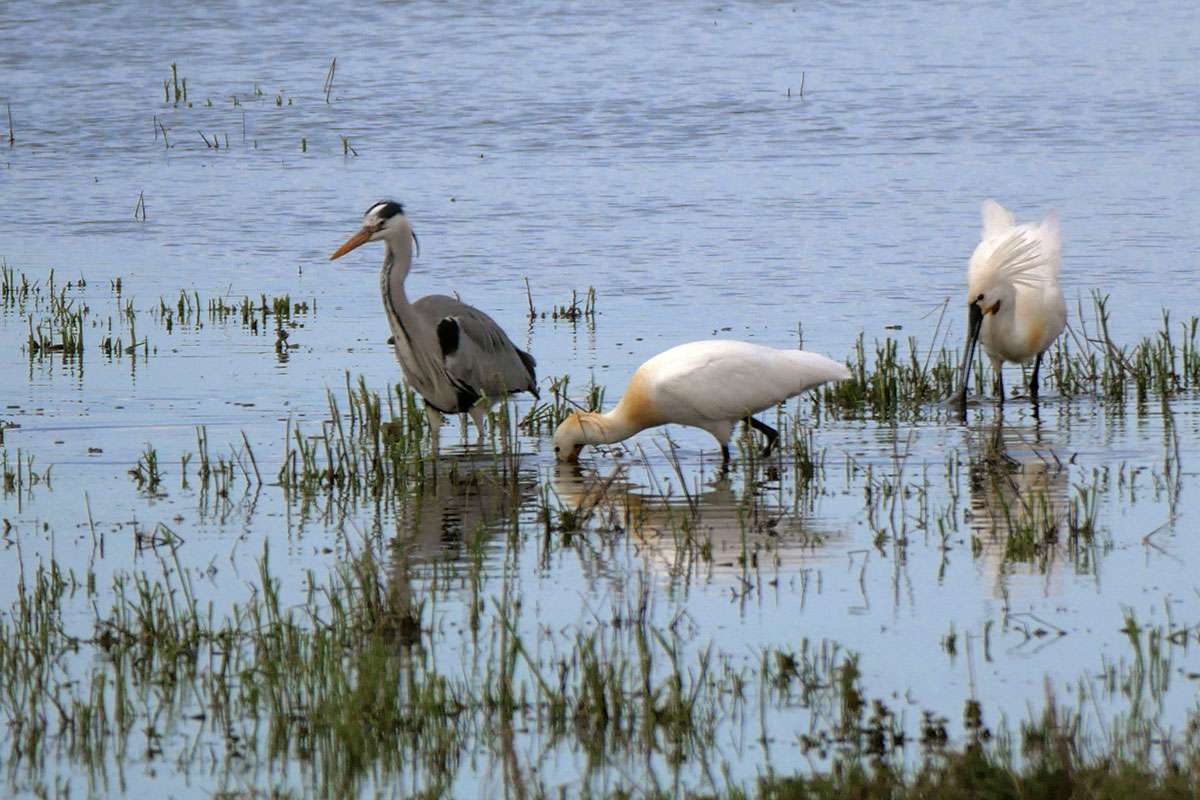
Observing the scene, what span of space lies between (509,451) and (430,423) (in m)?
1.72

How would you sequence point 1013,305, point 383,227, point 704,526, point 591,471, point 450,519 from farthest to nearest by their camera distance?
1. point 1013,305
2. point 383,227
3. point 591,471
4. point 450,519
5. point 704,526

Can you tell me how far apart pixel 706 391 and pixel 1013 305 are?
2875 millimetres

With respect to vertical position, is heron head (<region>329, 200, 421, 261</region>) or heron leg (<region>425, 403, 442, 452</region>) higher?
heron head (<region>329, 200, 421, 261</region>)

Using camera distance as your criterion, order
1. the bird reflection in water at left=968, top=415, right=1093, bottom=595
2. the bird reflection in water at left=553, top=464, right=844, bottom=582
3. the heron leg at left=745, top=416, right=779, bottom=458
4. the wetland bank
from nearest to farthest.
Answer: the wetland bank
the bird reflection in water at left=968, top=415, right=1093, bottom=595
the bird reflection in water at left=553, top=464, right=844, bottom=582
the heron leg at left=745, top=416, right=779, bottom=458

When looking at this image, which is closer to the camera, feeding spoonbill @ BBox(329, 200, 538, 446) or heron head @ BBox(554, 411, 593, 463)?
heron head @ BBox(554, 411, 593, 463)

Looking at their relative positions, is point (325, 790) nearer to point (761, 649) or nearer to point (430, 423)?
point (761, 649)

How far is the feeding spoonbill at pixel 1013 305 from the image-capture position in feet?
39.3

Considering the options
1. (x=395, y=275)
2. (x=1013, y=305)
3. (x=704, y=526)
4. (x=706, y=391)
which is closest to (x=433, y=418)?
(x=395, y=275)

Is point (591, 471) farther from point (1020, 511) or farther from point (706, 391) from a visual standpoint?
point (1020, 511)

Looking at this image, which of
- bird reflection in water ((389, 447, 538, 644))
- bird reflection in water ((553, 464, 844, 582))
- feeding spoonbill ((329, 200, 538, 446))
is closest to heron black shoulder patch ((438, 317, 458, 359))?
feeding spoonbill ((329, 200, 538, 446))

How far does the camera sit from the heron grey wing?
11.2 meters

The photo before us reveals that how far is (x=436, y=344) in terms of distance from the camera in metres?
11.2

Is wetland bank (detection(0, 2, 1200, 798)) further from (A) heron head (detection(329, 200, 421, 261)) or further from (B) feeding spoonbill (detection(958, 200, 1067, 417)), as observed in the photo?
(A) heron head (detection(329, 200, 421, 261))

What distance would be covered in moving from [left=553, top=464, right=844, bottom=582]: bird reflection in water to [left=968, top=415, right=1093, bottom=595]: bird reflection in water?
680 millimetres
